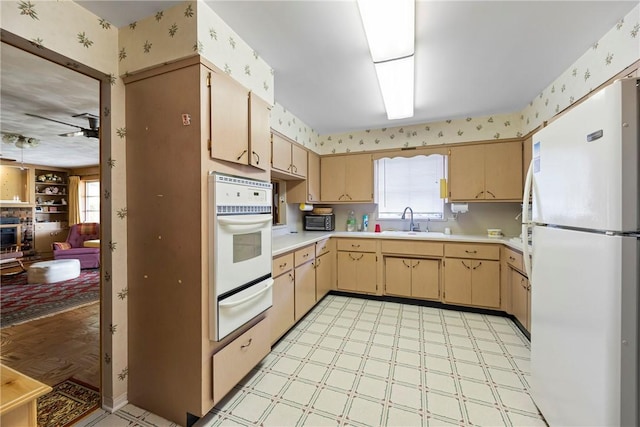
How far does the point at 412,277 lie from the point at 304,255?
151 cm

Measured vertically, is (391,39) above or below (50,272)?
above

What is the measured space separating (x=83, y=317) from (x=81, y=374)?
1.47m

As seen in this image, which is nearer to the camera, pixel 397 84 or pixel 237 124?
pixel 237 124

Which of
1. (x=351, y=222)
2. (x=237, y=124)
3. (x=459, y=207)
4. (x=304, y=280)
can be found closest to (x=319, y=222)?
(x=351, y=222)

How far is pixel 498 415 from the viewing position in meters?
1.55

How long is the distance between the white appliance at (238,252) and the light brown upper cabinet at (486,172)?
266cm

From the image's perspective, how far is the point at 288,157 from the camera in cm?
316

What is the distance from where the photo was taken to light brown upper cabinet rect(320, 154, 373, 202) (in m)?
3.87

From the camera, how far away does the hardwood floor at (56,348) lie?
198cm

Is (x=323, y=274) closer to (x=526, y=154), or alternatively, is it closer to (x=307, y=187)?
(x=307, y=187)

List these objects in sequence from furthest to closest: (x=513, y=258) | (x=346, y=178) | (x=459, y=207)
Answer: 1. (x=346, y=178)
2. (x=459, y=207)
3. (x=513, y=258)

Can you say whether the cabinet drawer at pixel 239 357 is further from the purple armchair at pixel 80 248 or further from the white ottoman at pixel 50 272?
the purple armchair at pixel 80 248

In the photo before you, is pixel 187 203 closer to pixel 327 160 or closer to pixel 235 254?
pixel 235 254

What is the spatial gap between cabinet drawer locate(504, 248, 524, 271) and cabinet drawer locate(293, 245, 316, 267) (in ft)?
6.89
